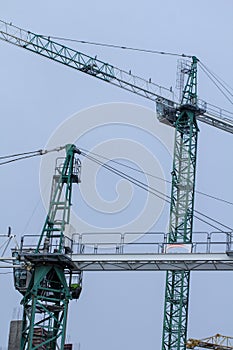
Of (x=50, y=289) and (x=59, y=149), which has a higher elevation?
(x=59, y=149)

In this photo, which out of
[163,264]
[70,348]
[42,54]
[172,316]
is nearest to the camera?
[163,264]

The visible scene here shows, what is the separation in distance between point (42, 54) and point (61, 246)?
1552 inches

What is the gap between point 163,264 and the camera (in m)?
62.4

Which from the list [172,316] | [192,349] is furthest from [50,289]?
[192,349]

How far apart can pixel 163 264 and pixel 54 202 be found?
10044 millimetres

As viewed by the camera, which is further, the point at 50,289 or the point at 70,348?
the point at 70,348

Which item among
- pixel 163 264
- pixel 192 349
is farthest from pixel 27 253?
pixel 192 349

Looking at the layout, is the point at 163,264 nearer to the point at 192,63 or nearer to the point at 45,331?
the point at 45,331

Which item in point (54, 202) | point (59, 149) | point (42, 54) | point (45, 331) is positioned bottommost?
point (45, 331)

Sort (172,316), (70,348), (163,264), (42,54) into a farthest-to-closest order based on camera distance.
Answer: (42,54) → (172,316) → (70,348) → (163,264)

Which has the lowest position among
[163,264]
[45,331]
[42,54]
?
[45,331]

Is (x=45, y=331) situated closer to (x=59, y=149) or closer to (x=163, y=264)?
(x=163, y=264)

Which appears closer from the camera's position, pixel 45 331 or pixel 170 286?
pixel 45 331

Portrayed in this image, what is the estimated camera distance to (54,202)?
68000mm
